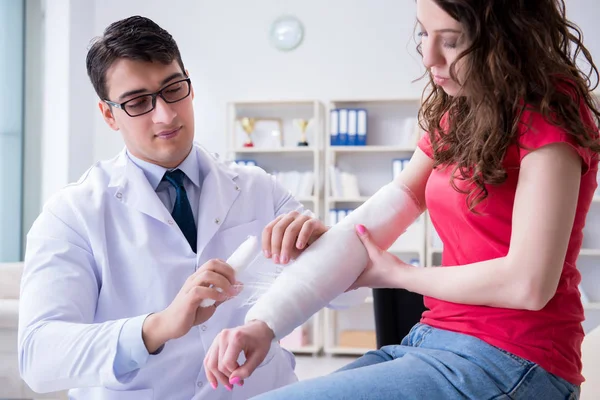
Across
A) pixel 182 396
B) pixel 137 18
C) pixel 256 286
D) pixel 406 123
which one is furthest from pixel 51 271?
pixel 406 123

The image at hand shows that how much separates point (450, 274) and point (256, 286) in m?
0.38

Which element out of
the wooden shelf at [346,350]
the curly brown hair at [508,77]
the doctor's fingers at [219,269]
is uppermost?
the curly brown hair at [508,77]

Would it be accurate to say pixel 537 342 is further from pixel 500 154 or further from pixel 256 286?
pixel 256 286

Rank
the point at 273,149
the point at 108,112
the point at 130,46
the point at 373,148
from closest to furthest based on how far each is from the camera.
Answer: the point at 130,46, the point at 108,112, the point at 373,148, the point at 273,149

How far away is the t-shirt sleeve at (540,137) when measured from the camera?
3.25ft

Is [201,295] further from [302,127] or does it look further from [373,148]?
[302,127]

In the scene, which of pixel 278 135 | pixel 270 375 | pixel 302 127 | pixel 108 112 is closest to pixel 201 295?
pixel 270 375

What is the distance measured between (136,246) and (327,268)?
0.62 meters

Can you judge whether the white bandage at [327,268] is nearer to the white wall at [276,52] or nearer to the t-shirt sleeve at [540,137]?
the t-shirt sleeve at [540,137]

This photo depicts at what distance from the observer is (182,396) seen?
162 centimetres

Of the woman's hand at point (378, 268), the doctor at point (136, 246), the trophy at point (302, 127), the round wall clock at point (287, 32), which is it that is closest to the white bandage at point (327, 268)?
the woman's hand at point (378, 268)

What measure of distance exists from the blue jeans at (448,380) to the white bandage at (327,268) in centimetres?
15

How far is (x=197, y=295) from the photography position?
4.00 ft

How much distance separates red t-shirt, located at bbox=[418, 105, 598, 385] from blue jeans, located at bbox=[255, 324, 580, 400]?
20 mm
